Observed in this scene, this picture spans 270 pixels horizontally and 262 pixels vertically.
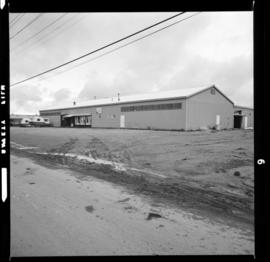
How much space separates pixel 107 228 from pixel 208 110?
25334 millimetres

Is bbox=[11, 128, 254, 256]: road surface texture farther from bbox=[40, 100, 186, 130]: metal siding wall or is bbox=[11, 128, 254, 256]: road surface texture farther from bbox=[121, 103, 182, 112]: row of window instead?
bbox=[121, 103, 182, 112]: row of window

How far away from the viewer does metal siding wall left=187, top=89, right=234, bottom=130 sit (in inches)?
926

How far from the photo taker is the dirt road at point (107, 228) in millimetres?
2162

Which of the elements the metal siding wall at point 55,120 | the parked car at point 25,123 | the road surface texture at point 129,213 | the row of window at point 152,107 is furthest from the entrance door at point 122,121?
the road surface texture at point 129,213

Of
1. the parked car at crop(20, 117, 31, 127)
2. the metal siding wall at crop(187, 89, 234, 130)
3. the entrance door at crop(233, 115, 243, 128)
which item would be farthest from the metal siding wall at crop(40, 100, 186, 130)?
the entrance door at crop(233, 115, 243, 128)

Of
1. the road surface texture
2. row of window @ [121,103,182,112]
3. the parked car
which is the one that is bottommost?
the road surface texture

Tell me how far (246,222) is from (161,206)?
1.34 meters

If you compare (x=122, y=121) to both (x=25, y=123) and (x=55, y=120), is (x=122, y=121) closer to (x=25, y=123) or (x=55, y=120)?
(x=25, y=123)

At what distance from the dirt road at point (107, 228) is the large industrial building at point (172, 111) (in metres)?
20.4

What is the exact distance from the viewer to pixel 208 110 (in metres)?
25.4

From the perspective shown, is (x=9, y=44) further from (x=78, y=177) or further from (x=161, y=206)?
(x=78, y=177)

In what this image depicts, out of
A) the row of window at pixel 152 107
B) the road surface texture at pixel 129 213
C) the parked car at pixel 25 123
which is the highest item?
the row of window at pixel 152 107

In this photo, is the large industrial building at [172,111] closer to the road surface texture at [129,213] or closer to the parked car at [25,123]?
the parked car at [25,123]
